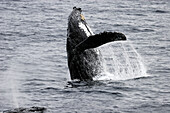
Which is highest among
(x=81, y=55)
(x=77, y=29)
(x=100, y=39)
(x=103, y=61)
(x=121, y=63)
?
(x=77, y=29)

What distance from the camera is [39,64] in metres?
20.8

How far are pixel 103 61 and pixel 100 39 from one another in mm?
3935

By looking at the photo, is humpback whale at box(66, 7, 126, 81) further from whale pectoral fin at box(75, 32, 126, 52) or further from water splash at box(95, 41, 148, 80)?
water splash at box(95, 41, 148, 80)

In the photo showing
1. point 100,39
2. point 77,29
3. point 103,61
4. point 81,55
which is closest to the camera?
point 100,39

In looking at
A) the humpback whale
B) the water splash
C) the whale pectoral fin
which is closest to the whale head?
the humpback whale

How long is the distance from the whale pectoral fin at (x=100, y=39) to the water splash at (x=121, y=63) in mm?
1538

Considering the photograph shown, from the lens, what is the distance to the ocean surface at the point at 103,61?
14383 millimetres

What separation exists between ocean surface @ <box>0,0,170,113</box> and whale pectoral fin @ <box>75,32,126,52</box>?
1.36 metres

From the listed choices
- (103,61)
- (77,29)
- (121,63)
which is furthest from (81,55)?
(121,63)

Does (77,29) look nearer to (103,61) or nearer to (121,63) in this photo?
(103,61)

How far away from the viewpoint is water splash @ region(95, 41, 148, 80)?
→ 1792cm

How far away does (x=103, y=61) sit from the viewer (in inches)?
763

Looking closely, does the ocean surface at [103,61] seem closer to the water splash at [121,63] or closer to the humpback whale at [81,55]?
the water splash at [121,63]

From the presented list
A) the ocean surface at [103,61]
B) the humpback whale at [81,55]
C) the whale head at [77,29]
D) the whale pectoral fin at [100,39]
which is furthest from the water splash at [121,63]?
the whale pectoral fin at [100,39]
